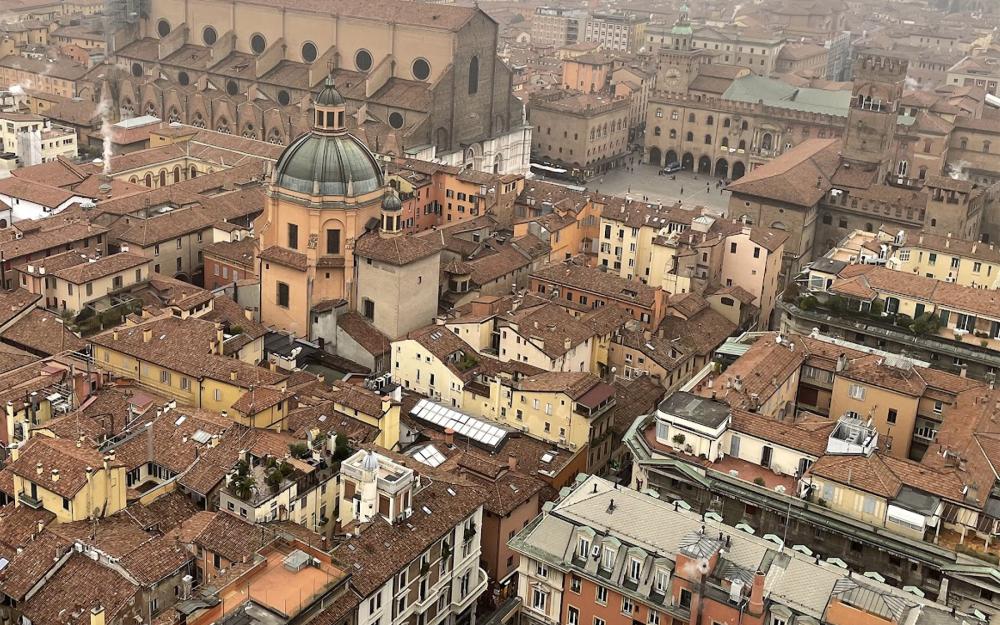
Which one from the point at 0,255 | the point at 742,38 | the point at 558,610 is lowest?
the point at 558,610

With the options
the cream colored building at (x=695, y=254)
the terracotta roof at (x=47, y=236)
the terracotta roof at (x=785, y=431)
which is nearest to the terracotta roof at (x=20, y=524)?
the terracotta roof at (x=785, y=431)

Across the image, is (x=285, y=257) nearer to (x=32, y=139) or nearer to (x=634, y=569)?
(x=634, y=569)

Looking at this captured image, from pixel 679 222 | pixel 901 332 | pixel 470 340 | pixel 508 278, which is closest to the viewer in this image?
pixel 901 332

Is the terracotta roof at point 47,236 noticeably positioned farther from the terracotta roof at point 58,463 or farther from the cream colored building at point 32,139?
the terracotta roof at point 58,463

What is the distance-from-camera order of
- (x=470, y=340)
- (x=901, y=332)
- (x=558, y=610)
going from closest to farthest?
(x=558, y=610) → (x=901, y=332) → (x=470, y=340)

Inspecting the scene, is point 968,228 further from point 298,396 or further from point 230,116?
point 230,116

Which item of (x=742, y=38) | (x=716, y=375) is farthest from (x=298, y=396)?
(x=742, y=38)

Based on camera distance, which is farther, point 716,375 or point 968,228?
point 968,228
